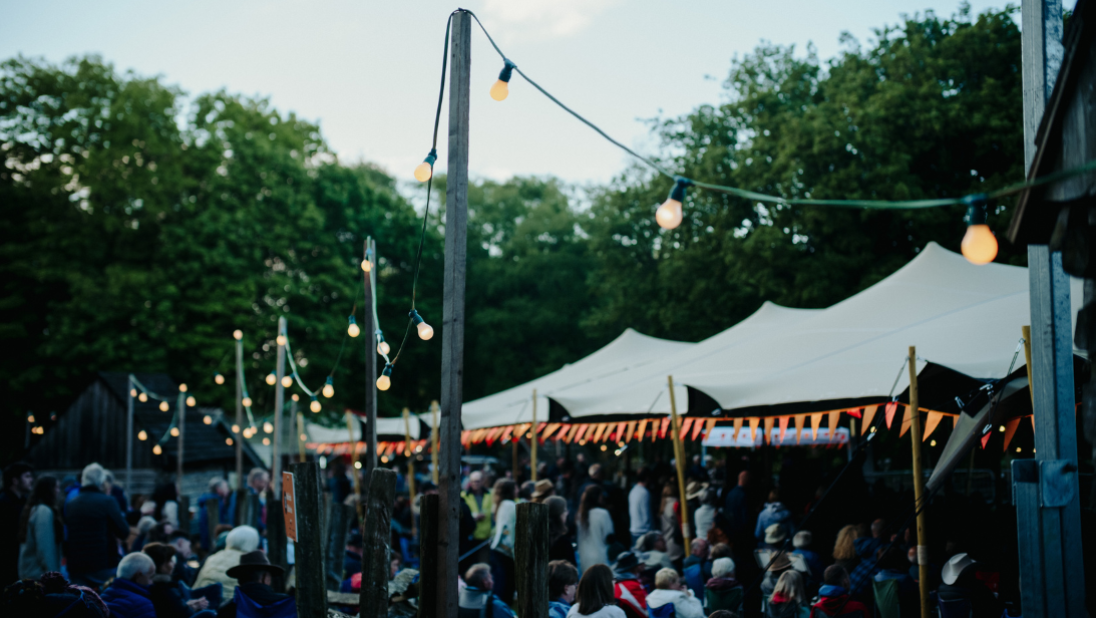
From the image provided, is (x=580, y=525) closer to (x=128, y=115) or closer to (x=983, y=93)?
(x=983, y=93)

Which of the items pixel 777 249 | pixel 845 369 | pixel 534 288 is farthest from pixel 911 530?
pixel 534 288

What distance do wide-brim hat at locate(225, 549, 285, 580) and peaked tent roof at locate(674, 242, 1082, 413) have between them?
4011mm

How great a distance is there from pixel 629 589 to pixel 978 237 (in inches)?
161

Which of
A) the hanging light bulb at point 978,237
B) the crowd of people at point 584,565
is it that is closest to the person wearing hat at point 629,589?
the crowd of people at point 584,565

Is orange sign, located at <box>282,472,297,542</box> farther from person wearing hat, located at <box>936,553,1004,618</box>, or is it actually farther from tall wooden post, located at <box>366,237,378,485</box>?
person wearing hat, located at <box>936,553,1004,618</box>

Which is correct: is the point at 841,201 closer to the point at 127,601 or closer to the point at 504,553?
the point at 127,601

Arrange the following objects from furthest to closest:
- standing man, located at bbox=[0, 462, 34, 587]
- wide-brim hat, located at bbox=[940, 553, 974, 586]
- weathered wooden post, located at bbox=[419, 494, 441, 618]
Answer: standing man, located at bbox=[0, 462, 34, 587] < wide-brim hat, located at bbox=[940, 553, 974, 586] < weathered wooden post, located at bbox=[419, 494, 441, 618]

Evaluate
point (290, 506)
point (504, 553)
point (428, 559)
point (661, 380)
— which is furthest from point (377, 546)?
point (661, 380)

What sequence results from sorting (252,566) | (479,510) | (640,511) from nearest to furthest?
(252,566), (640,511), (479,510)

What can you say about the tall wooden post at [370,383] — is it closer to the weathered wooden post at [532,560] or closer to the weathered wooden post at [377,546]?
the weathered wooden post at [377,546]

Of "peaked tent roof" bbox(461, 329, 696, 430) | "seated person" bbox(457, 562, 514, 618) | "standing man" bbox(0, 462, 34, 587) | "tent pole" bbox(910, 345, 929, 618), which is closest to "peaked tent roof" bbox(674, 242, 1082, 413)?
"tent pole" bbox(910, 345, 929, 618)

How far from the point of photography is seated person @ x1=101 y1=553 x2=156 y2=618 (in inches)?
205

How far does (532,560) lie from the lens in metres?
3.86

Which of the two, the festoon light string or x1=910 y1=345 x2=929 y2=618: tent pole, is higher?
the festoon light string
